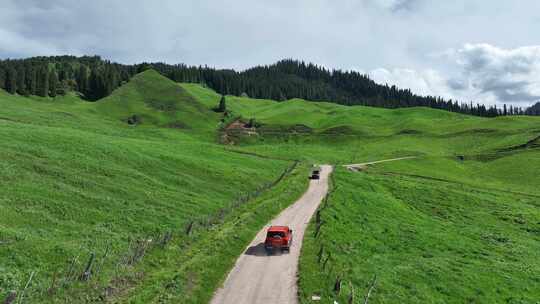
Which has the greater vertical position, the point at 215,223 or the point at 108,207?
the point at 108,207

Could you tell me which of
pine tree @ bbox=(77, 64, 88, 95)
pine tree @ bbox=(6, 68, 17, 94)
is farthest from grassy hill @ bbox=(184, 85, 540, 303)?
pine tree @ bbox=(77, 64, 88, 95)

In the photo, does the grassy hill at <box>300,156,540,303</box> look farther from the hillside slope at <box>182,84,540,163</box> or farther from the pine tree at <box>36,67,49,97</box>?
the pine tree at <box>36,67,49,97</box>

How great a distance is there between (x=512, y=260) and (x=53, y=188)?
47.1 m

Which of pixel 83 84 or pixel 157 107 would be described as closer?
pixel 157 107

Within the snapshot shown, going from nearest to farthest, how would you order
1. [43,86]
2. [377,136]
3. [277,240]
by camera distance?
1. [277,240]
2. [377,136]
3. [43,86]

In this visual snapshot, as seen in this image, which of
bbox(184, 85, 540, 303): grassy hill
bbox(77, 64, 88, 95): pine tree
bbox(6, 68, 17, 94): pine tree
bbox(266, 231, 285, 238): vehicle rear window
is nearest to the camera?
bbox(184, 85, 540, 303): grassy hill

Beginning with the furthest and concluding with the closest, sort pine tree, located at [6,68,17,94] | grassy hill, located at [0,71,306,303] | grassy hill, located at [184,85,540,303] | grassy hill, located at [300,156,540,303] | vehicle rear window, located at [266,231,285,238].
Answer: pine tree, located at [6,68,17,94] < vehicle rear window, located at [266,231,285,238] < grassy hill, located at [184,85,540,303] < grassy hill, located at [300,156,540,303] < grassy hill, located at [0,71,306,303]

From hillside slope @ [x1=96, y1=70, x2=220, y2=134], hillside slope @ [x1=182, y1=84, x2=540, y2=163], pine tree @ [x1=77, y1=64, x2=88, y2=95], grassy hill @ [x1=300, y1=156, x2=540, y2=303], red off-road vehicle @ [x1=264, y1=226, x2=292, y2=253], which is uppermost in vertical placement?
pine tree @ [x1=77, y1=64, x2=88, y2=95]

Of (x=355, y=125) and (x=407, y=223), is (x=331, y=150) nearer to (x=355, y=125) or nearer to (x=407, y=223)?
(x=355, y=125)

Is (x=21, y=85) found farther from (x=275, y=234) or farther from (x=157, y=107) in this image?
(x=275, y=234)

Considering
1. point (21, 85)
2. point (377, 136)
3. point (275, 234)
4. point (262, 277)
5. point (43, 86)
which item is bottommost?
point (262, 277)

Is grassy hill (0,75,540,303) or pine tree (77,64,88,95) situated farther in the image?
pine tree (77,64,88,95)

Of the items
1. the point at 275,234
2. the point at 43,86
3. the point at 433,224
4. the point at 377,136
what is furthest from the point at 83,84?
the point at 433,224

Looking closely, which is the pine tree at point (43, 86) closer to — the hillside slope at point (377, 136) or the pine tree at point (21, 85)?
the pine tree at point (21, 85)
